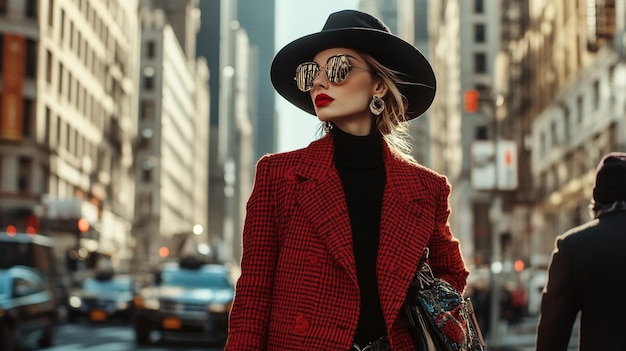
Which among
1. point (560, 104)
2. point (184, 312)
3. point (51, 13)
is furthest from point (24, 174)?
point (184, 312)

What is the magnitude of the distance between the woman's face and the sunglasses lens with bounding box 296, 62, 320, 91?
2 cm

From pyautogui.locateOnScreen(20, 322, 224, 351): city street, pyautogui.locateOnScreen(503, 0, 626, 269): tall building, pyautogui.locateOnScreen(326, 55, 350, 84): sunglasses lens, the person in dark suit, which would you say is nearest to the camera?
pyautogui.locateOnScreen(326, 55, 350, 84): sunglasses lens

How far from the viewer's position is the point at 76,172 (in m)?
63.1

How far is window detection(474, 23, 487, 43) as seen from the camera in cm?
9169

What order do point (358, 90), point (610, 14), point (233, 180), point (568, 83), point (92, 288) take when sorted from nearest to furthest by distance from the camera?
1. point (358, 90)
2. point (92, 288)
3. point (610, 14)
4. point (568, 83)
5. point (233, 180)

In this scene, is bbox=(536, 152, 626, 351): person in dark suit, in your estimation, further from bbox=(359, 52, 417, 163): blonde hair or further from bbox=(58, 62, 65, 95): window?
bbox=(58, 62, 65, 95): window

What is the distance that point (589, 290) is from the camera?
5016 mm

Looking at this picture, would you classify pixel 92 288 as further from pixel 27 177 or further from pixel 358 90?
pixel 358 90

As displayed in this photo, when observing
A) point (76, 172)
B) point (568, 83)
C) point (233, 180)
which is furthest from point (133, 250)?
point (233, 180)

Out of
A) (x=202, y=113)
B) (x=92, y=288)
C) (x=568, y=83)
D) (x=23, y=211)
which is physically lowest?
(x=92, y=288)

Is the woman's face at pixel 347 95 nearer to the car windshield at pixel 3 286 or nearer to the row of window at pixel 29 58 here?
the car windshield at pixel 3 286

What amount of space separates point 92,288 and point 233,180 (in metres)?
160

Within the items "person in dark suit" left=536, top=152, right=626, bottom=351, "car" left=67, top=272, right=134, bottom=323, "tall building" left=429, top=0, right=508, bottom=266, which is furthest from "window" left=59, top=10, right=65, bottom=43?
"person in dark suit" left=536, top=152, right=626, bottom=351

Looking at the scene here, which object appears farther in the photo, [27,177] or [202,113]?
[202,113]
